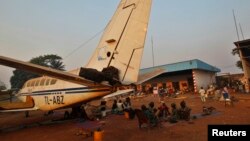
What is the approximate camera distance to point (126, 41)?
13.1 meters

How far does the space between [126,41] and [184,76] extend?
3119 centimetres

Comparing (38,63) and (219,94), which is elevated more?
(38,63)

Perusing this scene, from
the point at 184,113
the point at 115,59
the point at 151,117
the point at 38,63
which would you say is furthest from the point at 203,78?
the point at 38,63

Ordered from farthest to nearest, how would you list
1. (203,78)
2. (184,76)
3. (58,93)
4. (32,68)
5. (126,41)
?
(184,76) → (203,78) → (58,93) → (126,41) → (32,68)

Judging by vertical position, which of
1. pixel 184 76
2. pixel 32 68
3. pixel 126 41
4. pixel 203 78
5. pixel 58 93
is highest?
pixel 126 41

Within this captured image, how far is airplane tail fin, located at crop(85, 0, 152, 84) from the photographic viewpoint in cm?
1271

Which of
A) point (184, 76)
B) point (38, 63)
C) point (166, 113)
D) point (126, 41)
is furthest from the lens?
point (38, 63)

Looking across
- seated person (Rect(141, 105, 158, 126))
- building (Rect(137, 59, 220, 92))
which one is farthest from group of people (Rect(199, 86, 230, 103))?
seated person (Rect(141, 105, 158, 126))

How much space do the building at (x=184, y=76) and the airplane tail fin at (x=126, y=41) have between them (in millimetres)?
23573

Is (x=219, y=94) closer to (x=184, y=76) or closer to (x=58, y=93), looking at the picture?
(x=184, y=76)

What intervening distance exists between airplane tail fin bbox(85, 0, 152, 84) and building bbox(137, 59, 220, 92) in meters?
23.6

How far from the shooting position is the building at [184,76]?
123 feet

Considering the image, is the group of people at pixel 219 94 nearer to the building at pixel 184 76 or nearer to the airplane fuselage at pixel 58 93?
the building at pixel 184 76

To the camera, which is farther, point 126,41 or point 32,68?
point 126,41
